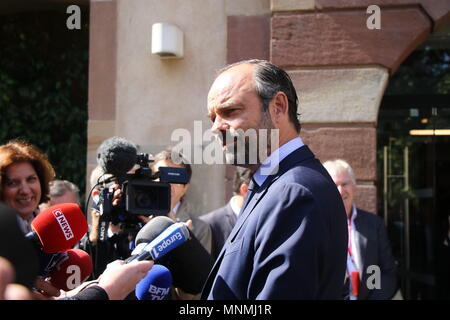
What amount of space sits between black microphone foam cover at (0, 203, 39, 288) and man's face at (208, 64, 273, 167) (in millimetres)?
1155

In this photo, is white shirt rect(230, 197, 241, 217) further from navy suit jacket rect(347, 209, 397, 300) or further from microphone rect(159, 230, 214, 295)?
microphone rect(159, 230, 214, 295)

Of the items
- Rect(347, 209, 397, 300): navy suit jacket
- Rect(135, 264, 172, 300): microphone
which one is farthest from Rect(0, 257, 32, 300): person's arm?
Rect(347, 209, 397, 300): navy suit jacket

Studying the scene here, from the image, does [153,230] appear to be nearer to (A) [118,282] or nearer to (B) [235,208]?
(A) [118,282]

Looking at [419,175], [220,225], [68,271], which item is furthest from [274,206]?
[419,175]

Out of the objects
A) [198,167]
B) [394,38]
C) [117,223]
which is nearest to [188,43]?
[198,167]

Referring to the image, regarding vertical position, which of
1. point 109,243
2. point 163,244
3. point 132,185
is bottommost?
point 109,243

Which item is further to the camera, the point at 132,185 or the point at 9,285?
the point at 132,185

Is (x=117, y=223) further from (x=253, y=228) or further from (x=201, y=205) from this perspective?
(x=201, y=205)

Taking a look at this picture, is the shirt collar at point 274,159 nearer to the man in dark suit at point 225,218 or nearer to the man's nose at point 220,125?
the man's nose at point 220,125

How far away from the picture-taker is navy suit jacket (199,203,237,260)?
4.05 metres

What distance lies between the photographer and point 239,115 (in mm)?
2078

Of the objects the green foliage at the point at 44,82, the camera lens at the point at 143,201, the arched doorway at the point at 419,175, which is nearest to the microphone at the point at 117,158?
the camera lens at the point at 143,201

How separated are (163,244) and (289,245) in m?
0.53

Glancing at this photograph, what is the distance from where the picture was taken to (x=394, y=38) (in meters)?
4.80
